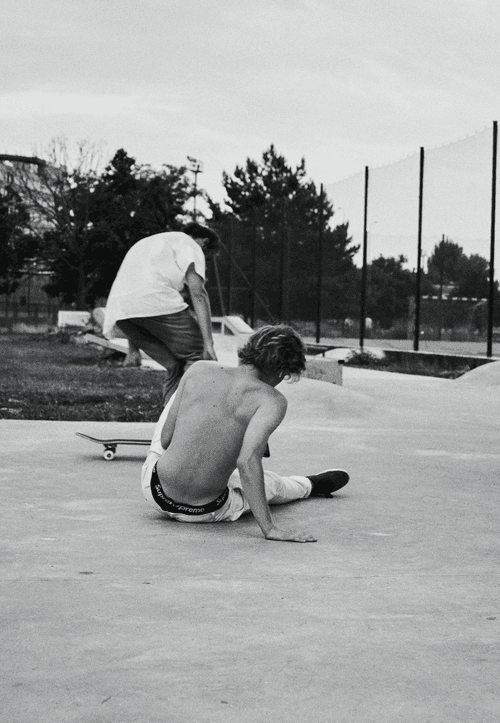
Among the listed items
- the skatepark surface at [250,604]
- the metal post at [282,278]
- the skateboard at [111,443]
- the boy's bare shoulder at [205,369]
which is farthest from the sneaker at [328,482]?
the metal post at [282,278]

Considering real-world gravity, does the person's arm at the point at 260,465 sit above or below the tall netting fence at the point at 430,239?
below

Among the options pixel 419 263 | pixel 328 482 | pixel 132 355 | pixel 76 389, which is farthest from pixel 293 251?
pixel 328 482

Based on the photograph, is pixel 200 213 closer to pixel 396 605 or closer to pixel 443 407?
pixel 443 407

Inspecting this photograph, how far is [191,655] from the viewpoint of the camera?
338cm

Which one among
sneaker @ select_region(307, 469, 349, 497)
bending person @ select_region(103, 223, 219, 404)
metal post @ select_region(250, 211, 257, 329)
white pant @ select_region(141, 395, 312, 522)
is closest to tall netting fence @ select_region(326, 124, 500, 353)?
metal post @ select_region(250, 211, 257, 329)

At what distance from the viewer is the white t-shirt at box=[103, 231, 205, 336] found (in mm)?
7898

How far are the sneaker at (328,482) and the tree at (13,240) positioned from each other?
46136mm

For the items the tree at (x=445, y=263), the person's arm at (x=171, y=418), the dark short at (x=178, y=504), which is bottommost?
the dark short at (x=178, y=504)

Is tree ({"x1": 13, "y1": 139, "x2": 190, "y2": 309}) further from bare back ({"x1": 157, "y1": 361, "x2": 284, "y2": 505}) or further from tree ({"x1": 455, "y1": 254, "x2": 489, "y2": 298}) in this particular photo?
bare back ({"x1": 157, "y1": 361, "x2": 284, "y2": 505})

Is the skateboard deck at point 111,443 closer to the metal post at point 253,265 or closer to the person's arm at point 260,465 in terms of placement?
the person's arm at point 260,465

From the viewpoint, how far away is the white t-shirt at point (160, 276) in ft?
25.9

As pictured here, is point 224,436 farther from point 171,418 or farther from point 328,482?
point 328,482

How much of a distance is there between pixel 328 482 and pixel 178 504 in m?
1.20

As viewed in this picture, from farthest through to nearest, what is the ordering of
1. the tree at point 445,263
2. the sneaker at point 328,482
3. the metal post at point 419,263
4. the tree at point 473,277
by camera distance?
the tree at point 445,263 < the metal post at point 419,263 < the tree at point 473,277 < the sneaker at point 328,482
